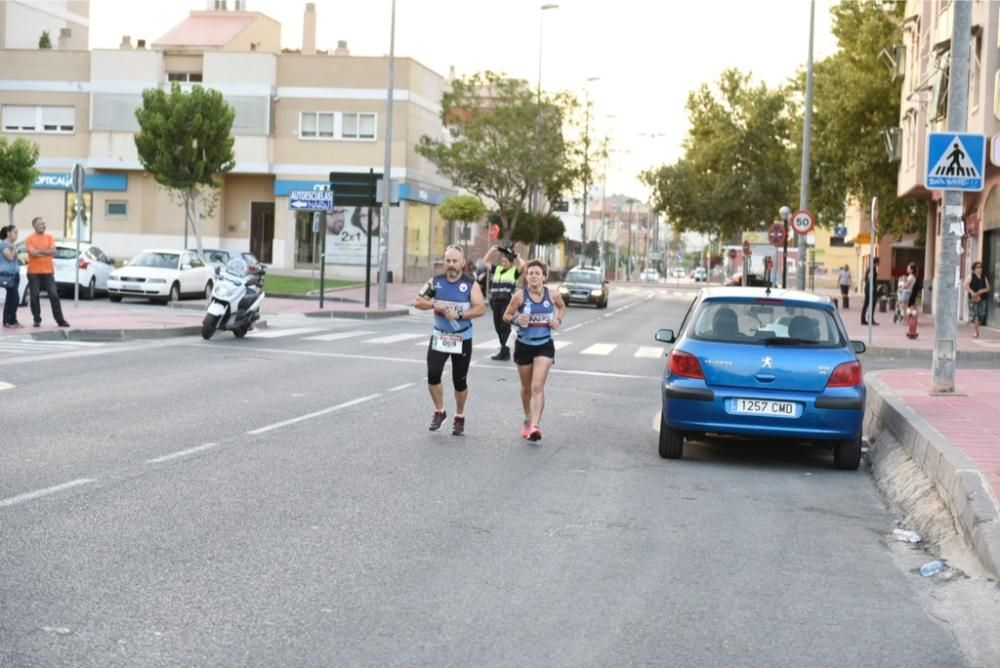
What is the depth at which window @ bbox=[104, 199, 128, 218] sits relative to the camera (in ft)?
204

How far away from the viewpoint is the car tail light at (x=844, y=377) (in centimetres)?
1157

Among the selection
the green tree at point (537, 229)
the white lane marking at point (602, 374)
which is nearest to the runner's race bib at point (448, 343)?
the white lane marking at point (602, 374)

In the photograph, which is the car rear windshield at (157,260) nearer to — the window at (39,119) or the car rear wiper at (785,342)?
the car rear wiper at (785,342)

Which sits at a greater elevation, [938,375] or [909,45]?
[909,45]

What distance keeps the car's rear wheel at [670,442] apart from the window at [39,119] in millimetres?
55321

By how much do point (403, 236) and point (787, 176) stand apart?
29589 millimetres

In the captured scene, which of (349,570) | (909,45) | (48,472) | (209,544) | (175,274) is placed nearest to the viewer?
(349,570)

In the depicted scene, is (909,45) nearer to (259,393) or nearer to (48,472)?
(259,393)

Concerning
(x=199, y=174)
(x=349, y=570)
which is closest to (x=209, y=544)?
(x=349, y=570)

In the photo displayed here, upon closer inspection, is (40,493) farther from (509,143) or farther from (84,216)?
(84,216)

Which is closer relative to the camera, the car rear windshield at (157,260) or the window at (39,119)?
the car rear windshield at (157,260)

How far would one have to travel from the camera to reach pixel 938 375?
16.2 metres

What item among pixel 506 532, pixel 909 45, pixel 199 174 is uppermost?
pixel 909 45

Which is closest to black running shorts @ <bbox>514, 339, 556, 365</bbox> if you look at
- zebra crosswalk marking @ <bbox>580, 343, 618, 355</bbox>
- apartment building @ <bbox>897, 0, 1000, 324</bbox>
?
zebra crosswalk marking @ <bbox>580, 343, 618, 355</bbox>
